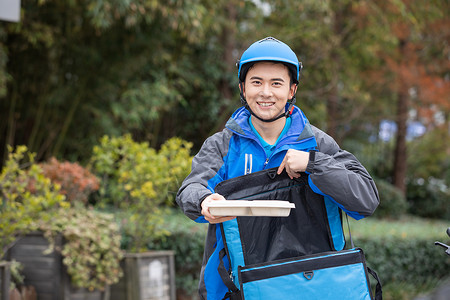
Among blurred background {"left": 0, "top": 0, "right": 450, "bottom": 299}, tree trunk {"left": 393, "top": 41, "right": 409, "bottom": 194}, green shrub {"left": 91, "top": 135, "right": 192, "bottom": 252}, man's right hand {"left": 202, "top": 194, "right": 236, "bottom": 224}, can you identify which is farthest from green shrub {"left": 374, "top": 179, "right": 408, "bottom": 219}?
man's right hand {"left": 202, "top": 194, "right": 236, "bottom": 224}

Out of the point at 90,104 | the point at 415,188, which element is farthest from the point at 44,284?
the point at 415,188

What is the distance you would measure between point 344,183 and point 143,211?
3198 millimetres

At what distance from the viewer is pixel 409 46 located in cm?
1171

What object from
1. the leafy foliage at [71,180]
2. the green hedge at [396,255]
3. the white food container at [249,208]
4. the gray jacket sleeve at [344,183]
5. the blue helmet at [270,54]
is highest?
the blue helmet at [270,54]

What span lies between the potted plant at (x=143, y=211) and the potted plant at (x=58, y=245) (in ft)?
0.63

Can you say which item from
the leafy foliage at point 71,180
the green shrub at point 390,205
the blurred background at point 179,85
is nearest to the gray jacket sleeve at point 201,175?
the blurred background at point 179,85

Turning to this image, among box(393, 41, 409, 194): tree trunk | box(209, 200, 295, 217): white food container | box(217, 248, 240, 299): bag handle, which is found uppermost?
box(393, 41, 409, 194): tree trunk

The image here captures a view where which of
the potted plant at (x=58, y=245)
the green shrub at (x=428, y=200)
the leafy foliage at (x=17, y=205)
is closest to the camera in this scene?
the leafy foliage at (x=17, y=205)

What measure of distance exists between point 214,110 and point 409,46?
506cm

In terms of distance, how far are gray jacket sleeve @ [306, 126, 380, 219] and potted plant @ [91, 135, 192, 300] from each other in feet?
8.13

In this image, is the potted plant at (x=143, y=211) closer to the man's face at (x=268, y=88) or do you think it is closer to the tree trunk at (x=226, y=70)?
the man's face at (x=268, y=88)

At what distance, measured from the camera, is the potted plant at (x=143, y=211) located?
14.1 feet

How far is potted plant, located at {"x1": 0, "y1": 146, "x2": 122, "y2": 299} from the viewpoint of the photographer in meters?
3.85

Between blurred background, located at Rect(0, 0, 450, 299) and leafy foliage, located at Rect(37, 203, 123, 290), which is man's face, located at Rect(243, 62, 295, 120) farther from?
leafy foliage, located at Rect(37, 203, 123, 290)
